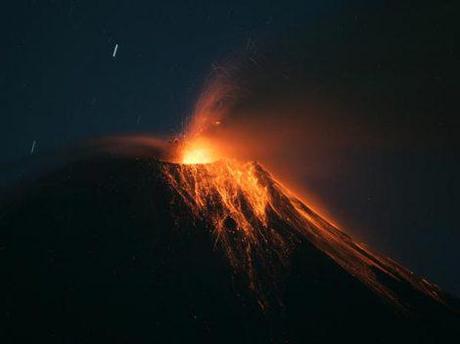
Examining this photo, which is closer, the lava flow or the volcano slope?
the volcano slope

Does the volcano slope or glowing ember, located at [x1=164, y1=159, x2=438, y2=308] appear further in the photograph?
glowing ember, located at [x1=164, y1=159, x2=438, y2=308]

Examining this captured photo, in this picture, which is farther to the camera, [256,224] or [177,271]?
[256,224]

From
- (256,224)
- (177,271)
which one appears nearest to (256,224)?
(256,224)

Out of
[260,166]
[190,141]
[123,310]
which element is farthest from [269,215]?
[123,310]

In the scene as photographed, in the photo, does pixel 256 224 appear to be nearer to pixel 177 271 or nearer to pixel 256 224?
pixel 256 224

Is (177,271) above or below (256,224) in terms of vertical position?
below
